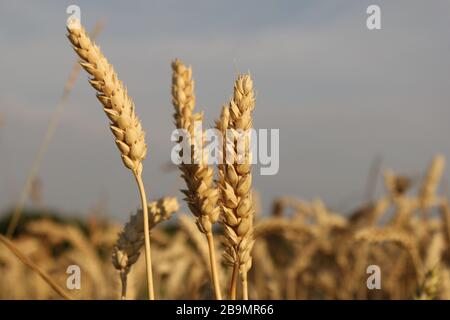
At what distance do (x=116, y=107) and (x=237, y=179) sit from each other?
0.80 ft

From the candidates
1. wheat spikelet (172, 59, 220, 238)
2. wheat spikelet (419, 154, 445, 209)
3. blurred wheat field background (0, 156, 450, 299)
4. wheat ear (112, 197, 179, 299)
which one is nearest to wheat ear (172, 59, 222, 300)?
wheat spikelet (172, 59, 220, 238)

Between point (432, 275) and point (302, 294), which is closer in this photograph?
point (432, 275)

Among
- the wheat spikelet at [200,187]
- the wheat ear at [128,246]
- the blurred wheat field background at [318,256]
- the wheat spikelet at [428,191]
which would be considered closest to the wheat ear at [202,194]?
the wheat spikelet at [200,187]

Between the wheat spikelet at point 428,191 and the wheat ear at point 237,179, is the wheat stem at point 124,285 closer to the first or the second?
the wheat ear at point 237,179

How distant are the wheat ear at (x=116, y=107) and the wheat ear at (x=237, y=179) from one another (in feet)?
0.47

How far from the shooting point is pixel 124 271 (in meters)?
1.43

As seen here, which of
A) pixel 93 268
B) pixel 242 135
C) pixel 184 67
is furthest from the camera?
pixel 93 268

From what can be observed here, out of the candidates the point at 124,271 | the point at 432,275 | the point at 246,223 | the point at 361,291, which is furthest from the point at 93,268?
the point at 246,223

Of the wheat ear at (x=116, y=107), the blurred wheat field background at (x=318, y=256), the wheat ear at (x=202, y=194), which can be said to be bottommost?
the blurred wheat field background at (x=318, y=256)

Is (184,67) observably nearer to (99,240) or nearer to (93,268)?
(93,268)

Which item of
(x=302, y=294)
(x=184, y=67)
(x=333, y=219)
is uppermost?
(x=184, y=67)

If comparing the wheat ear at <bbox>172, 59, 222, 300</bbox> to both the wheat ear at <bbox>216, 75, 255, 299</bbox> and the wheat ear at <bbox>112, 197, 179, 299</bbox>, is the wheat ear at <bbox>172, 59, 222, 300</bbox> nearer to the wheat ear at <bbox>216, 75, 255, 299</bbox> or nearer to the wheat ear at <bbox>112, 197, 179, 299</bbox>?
the wheat ear at <bbox>216, 75, 255, 299</bbox>

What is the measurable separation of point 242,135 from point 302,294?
2283 millimetres

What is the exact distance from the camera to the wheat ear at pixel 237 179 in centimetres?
104
